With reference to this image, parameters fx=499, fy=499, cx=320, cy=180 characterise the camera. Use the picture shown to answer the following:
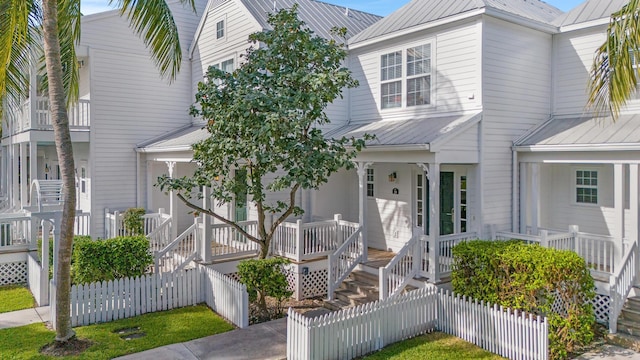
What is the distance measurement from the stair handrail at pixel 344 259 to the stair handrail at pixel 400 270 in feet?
4.32

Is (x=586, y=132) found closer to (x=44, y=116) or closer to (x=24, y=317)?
(x=24, y=317)

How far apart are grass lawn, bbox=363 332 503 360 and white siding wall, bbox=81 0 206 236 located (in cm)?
1197

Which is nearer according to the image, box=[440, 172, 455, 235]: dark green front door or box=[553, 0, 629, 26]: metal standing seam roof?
box=[553, 0, 629, 26]: metal standing seam roof

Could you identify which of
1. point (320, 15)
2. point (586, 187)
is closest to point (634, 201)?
point (586, 187)

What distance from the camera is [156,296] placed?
35.7 feet

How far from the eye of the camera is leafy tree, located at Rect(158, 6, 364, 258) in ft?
32.9

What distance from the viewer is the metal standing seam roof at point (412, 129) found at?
1109cm

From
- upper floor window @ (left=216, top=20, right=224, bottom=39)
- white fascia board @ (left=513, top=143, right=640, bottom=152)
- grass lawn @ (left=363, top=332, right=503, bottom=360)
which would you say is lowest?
grass lawn @ (left=363, top=332, right=503, bottom=360)

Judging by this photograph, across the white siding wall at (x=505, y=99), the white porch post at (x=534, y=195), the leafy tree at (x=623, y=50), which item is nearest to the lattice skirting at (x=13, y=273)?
the white siding wall at (x=505, y=99)

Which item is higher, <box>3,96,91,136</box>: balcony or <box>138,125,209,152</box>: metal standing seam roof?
<box>3,96,91,136</box>: balcony

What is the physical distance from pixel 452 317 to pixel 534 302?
1601 millimetres

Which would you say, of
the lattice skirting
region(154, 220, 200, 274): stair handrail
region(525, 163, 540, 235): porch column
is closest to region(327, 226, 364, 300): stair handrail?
region(154, 220, 200, 274): stair handrail

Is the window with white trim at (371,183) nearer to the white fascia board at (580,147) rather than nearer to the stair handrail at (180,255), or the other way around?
the white fascia board at (580,147)

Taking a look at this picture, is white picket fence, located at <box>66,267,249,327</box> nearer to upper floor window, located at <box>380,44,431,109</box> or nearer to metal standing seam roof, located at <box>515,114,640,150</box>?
upper floor window, located at <box>380,44,431,109</box>
